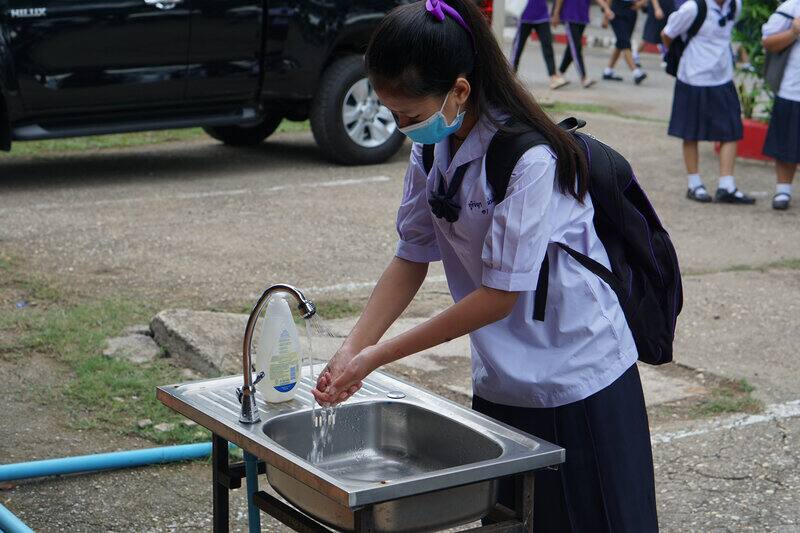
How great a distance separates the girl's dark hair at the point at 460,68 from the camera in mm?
2336

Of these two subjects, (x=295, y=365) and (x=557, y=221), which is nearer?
(x=557, y=221)

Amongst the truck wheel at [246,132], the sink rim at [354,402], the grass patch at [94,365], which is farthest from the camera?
the truck wheel at [246,132]

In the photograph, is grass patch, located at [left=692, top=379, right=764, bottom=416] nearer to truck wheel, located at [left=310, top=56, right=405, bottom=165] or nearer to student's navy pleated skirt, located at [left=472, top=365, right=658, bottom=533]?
student's navy pleated skirt, located at [left=472, top=365, right=658, bottom=533]

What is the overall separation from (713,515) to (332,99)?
5563 millimetres

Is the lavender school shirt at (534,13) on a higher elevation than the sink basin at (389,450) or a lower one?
higher

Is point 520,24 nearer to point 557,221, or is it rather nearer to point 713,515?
point 713,515

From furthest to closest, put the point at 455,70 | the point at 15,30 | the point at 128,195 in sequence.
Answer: the point at 128,195 → the point at 15,30 → the point at 455,70

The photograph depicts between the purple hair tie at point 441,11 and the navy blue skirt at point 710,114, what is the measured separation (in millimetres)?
6369

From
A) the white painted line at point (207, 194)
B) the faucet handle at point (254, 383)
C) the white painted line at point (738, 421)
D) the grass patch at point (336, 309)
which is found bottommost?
the white painted line at point (207, 194)

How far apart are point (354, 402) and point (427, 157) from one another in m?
0.58

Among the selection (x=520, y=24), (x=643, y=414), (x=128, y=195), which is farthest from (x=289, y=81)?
(x=643, y=414)

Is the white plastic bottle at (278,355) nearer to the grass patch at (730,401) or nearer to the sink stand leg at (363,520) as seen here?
the sink stand leg at (363,520)

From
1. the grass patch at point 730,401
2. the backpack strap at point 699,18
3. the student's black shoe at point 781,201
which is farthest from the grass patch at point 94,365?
the student's black shoe at point 781,201

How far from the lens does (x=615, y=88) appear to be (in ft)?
48.8
